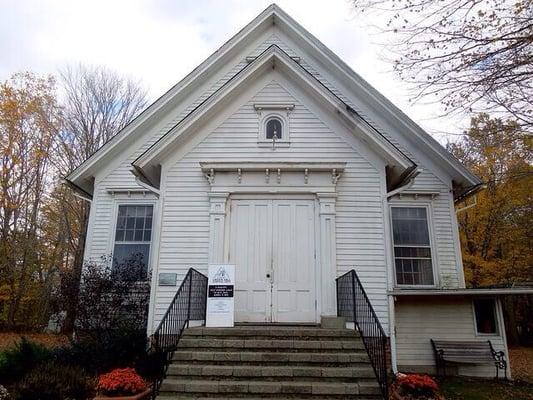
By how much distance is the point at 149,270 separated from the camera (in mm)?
9594

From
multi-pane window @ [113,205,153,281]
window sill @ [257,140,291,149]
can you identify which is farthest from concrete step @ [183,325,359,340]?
window sill @ [257,140,291,149]

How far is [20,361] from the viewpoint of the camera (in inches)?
280

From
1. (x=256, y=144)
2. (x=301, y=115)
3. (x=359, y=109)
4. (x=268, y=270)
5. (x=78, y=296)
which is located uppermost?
(x=359, y=109)

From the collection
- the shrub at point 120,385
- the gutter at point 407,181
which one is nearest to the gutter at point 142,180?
the shrub at point 120,385

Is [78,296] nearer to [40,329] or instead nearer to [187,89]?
[187,89]

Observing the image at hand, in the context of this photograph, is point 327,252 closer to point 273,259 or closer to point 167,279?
point 273,259

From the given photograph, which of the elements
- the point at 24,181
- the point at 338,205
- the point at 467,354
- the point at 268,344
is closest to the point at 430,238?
the point at 467,354

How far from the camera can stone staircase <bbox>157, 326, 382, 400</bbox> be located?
533cm

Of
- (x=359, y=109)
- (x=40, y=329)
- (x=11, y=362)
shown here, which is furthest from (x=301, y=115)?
(x=40, y=329)

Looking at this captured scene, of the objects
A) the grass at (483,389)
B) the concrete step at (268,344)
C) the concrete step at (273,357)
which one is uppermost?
the concrete step at (268,344)

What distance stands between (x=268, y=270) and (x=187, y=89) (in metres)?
5.79

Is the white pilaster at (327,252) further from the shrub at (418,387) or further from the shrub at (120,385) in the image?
the shrub at (120,385)

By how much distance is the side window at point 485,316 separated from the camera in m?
9.04

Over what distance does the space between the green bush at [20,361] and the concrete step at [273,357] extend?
317cm
